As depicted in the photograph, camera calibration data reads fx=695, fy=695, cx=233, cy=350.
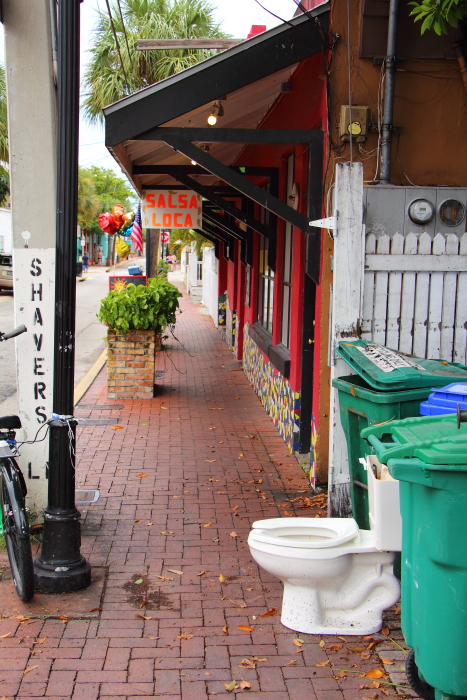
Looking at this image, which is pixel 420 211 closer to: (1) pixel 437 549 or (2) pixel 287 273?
(2) pixel 287 273

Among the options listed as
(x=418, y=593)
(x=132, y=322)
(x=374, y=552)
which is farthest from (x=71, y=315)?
(x=132, y=322)

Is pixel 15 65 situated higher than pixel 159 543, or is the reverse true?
pixel 15 65

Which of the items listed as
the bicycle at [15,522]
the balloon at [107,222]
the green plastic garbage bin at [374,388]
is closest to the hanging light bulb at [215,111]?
the green plastic garbage bin at [374,388]

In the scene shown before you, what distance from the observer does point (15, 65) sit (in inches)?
186

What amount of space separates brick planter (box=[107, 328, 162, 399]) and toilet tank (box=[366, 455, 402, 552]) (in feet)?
20.8

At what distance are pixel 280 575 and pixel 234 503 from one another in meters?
2.07

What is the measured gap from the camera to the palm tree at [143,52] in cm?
1922

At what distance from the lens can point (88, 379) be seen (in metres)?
11.4

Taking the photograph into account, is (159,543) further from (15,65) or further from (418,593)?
(15,65)

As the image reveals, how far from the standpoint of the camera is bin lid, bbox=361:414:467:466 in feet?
9.02

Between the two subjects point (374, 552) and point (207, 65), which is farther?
point (207, 65)

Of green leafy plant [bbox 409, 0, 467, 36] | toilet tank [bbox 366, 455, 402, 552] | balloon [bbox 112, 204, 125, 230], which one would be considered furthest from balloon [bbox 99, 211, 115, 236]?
toilet tank [bbox 366, 455, 402, 552]

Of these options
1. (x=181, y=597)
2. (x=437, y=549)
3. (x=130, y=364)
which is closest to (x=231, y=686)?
(x=181, y=597)

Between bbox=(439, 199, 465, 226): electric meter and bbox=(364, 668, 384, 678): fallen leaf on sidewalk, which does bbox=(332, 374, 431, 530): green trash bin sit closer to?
bbox=(364, 668, 384, 678): fallen leaf on sidewalk
